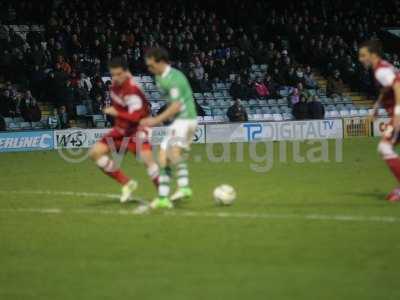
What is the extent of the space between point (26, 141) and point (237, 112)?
7.18m

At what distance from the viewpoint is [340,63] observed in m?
31.8

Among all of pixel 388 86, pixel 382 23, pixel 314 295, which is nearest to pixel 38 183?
pixel 388 86

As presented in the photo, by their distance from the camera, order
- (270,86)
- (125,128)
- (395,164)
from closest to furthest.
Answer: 1. (395,164)
2. (125,128)
3. (270,86)

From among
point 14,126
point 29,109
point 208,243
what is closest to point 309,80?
point 29,109

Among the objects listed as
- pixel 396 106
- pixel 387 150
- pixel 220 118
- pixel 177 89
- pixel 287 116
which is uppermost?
pixel 177 89

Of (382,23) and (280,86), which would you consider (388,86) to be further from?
(382,23)

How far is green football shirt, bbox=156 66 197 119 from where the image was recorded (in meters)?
10.7

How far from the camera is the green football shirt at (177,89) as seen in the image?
1070 centimetres

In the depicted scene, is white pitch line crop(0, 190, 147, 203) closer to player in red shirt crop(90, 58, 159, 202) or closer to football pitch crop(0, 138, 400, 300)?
football pitch crop(0, 138, 400, 300)

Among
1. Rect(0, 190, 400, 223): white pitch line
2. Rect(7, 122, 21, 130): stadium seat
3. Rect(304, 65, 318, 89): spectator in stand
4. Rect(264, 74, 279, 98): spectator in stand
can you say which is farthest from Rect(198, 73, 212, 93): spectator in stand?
Rect(0, 190, 400, 223): white pitch line

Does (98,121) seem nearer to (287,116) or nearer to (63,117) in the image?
(63,117)

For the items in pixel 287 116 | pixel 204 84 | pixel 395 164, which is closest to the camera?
pixel 395 164

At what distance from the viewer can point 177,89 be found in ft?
35.1

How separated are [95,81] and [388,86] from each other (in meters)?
15.9
